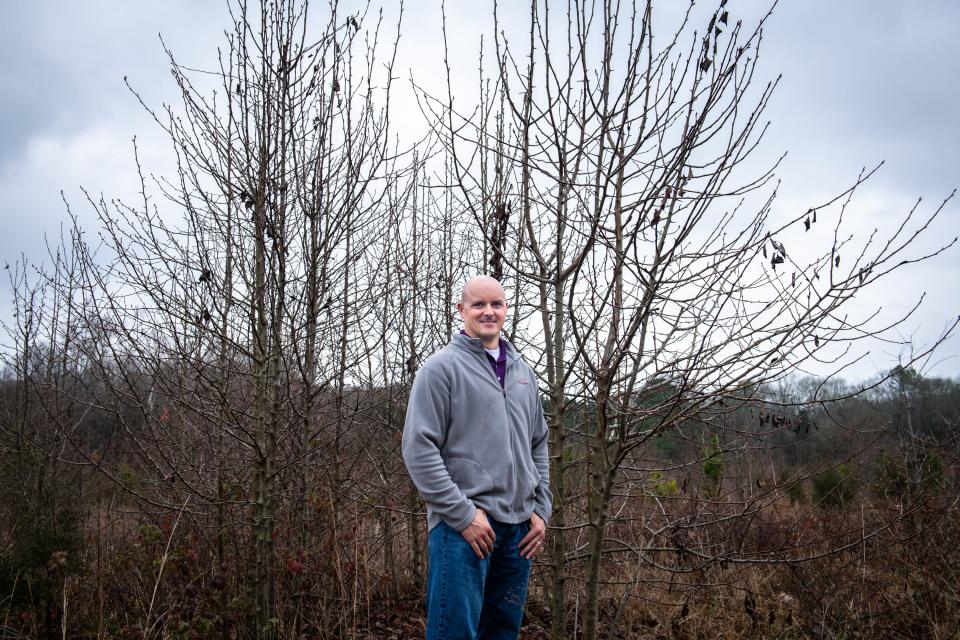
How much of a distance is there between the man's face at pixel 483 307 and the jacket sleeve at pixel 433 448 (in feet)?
0.81

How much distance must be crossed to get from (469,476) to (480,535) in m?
0.21

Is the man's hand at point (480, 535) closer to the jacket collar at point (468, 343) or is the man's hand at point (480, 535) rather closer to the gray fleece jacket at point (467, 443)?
the gray fleece jacket at point (467, 443)

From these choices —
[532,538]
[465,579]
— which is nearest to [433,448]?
[465,579]

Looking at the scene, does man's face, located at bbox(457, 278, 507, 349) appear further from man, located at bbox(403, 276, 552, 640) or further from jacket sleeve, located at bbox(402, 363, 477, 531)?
jacket sleeve, located at bbox(402, 363, 477, 531)

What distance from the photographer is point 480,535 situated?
228cm

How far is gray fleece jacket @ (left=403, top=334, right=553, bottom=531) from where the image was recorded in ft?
7.54

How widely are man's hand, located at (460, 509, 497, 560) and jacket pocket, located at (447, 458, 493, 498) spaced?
9 centimetres

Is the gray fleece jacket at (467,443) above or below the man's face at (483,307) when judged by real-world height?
below

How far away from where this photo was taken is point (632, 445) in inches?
105

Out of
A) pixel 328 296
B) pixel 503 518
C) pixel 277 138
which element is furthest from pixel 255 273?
pixel 503 518

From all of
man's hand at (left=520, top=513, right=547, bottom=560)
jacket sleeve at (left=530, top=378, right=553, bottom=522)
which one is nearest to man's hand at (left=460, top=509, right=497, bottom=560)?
man's hand at (left=520, top=513, right=547, bottom=560)

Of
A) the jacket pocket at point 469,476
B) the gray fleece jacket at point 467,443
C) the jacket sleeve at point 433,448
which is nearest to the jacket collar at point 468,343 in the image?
the gray fleece jacket at point 467,443

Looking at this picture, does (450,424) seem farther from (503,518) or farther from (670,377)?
(670,377)

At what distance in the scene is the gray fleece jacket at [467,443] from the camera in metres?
2.30
